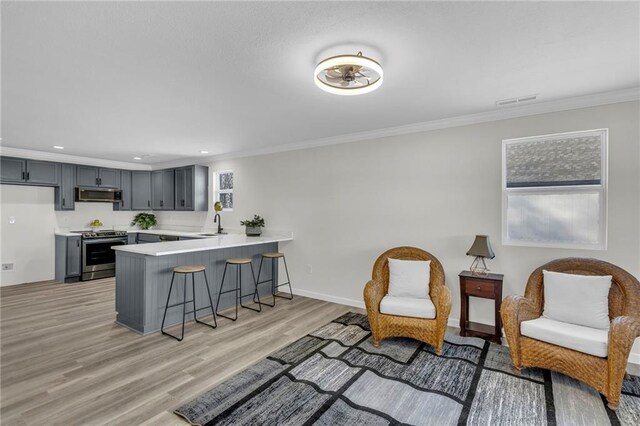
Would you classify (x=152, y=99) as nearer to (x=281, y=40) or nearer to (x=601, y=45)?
(x=281, y=40)

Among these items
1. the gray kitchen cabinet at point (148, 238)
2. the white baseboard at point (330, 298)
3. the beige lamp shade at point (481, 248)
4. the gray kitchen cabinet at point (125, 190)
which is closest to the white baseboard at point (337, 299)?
the white baseboard at point (330, 298)

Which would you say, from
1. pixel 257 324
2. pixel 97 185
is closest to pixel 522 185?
pixel 257 324

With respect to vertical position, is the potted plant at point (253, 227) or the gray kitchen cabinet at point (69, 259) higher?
the potted plant at point (253, 227)

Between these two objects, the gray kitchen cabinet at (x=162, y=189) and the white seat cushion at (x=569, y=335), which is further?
the gray kitchen cabinet at (x=162, y=189)

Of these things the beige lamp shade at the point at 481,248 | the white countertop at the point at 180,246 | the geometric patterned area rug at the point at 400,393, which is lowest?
the geometric patterned area rug at the point at 400,393

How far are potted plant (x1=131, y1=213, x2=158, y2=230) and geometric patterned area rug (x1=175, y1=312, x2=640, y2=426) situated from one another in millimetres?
5742

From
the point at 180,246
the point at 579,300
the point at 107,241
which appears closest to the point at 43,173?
the point at 107,241

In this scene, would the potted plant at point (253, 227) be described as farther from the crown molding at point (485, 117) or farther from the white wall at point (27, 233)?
the white wall at point (27, 233)

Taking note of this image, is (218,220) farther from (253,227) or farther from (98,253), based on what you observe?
(98,253)

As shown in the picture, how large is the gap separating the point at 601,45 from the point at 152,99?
12.3 ft

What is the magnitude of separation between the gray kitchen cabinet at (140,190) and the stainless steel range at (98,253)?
37.7 inches

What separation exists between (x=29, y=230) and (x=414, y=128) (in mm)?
7126

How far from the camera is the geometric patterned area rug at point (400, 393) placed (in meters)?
2.13

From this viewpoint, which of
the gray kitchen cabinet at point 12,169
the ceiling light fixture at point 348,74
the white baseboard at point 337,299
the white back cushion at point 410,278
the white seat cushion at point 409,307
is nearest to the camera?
the ceiling light fixture at point 348,74
